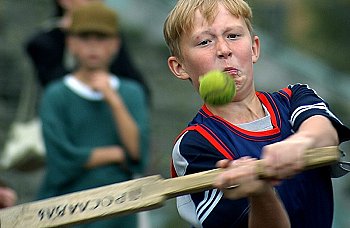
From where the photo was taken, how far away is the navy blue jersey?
430 cm

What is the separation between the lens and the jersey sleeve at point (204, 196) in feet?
14.1

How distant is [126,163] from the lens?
7.39 meters

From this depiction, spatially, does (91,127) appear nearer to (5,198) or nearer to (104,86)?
(104,86)

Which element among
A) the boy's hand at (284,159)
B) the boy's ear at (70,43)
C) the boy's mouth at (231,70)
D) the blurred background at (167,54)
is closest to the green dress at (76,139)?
the boy's ear at (70,43)

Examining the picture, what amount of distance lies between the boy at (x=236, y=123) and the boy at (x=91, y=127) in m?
2.78

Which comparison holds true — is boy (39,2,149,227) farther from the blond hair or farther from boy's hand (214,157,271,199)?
boy's hand (214,157,271,199)

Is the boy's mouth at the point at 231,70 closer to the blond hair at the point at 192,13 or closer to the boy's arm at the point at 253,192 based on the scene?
the blond hair at the point at 192,13

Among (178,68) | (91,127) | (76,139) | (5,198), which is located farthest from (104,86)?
(178,68)

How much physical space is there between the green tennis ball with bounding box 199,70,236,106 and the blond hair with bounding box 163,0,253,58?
1.10ft

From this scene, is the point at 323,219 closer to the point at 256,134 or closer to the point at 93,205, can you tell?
the point at 256,134

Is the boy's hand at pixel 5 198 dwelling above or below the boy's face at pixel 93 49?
below

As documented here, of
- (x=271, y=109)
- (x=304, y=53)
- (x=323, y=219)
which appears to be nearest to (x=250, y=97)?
(x=271, y=109)

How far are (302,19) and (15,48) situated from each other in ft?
9.39

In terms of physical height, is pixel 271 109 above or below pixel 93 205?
above
